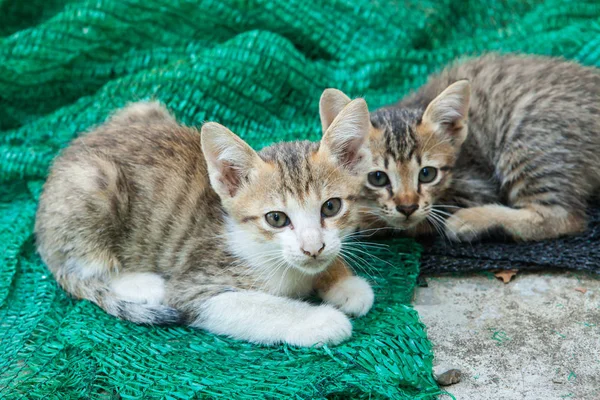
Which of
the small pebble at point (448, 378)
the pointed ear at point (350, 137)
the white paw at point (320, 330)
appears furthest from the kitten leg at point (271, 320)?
the pointed ear at point (350, 137)

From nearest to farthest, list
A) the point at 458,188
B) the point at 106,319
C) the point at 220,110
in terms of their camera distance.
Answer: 1. the point at 106,319
2. the point at 458,188
3. the point at 220,110

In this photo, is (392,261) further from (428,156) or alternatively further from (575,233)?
(575,233)

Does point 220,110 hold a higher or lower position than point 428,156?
lower

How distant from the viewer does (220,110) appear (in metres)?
3.52

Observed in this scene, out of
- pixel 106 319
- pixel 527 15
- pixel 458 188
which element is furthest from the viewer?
pixel 527 15

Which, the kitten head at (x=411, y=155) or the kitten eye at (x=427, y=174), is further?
the kitten eye at (x=427, y=174)

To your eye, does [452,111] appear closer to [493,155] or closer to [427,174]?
[427,174]

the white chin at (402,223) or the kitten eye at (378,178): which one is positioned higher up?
the kitten eye at (378,178)

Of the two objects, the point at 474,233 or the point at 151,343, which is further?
the point at 474,233

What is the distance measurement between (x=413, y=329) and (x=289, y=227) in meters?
0.56

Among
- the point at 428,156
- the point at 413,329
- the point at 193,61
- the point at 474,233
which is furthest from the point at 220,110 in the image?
the point at 413,329

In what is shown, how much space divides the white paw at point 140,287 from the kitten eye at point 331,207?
0.73m

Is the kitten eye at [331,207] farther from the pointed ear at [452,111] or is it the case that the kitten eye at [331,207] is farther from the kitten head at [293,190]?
the pointed ear at [452,111]

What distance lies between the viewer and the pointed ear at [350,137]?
231 cm
